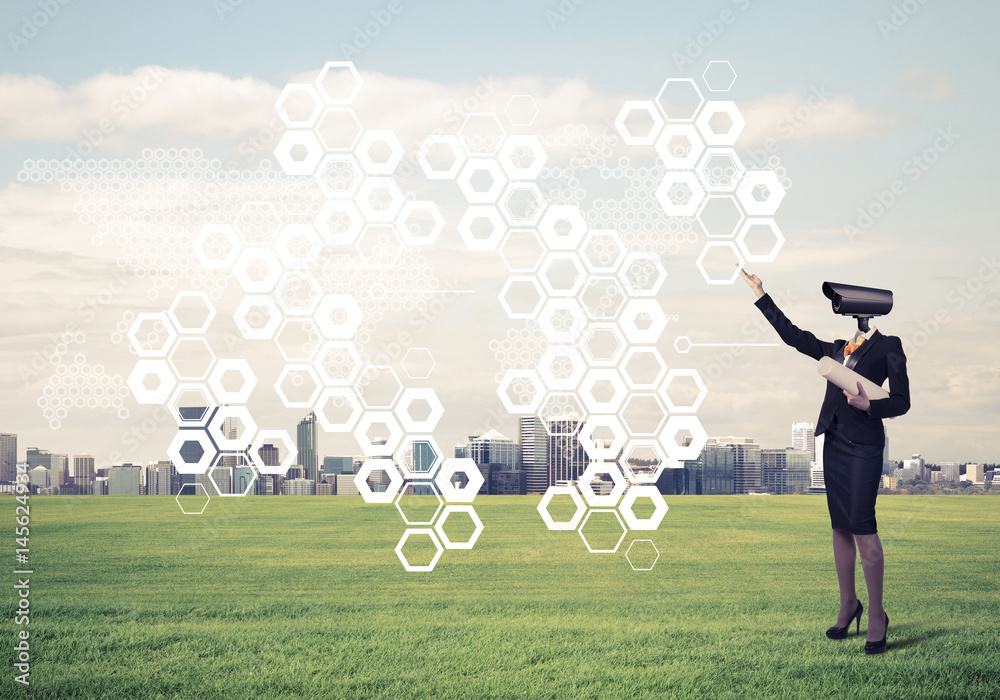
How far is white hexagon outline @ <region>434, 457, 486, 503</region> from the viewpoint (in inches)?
277

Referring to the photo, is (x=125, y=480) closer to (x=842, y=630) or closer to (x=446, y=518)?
(x=446, y=518)

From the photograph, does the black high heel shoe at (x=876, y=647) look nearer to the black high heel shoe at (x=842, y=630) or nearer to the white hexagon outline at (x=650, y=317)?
the black high heel shoe at (x=842, y=630)

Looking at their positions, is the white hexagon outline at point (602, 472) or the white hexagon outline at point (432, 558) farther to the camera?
the white hexagon outline at point (432, 558)

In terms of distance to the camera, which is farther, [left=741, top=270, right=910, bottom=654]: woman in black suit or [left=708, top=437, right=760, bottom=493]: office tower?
[left=708, top=437, right=760, bottom=493]: office tower

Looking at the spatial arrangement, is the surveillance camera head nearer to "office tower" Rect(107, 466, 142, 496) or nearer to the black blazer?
the black blazer

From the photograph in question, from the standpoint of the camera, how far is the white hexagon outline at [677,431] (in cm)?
714

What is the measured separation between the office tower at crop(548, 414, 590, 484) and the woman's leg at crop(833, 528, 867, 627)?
2.43m

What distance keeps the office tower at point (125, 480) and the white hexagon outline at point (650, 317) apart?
7.06m

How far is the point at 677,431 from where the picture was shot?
23.4 feet

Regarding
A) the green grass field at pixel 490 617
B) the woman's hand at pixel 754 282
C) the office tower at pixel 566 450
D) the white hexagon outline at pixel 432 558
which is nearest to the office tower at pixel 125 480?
the green grass field at pixel 490 617

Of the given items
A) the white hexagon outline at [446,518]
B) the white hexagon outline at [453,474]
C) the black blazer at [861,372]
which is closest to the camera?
the black blazer at [861,372]

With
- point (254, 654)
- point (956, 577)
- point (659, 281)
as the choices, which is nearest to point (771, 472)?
point (956, 577)

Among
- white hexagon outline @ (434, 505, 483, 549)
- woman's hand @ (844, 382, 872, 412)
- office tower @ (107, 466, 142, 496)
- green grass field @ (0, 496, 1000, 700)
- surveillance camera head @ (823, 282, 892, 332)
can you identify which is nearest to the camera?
green grass field @ (0, 496, 1000, 700)

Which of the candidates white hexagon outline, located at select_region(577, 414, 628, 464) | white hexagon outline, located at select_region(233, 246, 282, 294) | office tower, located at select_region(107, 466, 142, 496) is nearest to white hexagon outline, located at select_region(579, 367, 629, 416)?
white hexagon outline, located at select_region(577, 414, 628, 464)
